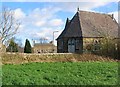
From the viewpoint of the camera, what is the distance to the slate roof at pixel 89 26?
171 feet

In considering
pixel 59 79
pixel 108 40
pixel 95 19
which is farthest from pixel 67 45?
pixel 59 79

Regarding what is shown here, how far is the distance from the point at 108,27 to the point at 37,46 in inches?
1770

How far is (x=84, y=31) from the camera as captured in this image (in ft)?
171

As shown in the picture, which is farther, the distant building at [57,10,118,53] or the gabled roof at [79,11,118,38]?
the gabled roof at [79,11,118,38]

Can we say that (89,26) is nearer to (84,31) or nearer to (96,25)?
(96,25)

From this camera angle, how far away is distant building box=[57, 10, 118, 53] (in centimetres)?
5144

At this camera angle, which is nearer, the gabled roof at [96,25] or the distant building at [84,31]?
the distant building at [84,31]

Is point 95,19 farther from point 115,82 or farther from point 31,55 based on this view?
point 115,82

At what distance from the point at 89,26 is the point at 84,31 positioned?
206cm

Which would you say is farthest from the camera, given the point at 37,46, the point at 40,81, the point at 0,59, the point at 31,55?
the point at 37,46

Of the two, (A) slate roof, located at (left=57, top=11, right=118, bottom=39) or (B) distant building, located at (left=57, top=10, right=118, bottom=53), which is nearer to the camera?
(B) distant building, located at (left=57, top=10, right=118, bottom=53)

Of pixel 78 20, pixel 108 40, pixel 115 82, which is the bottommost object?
pixel 115 82

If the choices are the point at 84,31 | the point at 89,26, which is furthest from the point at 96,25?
the point at 84,31

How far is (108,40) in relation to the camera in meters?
40.3
